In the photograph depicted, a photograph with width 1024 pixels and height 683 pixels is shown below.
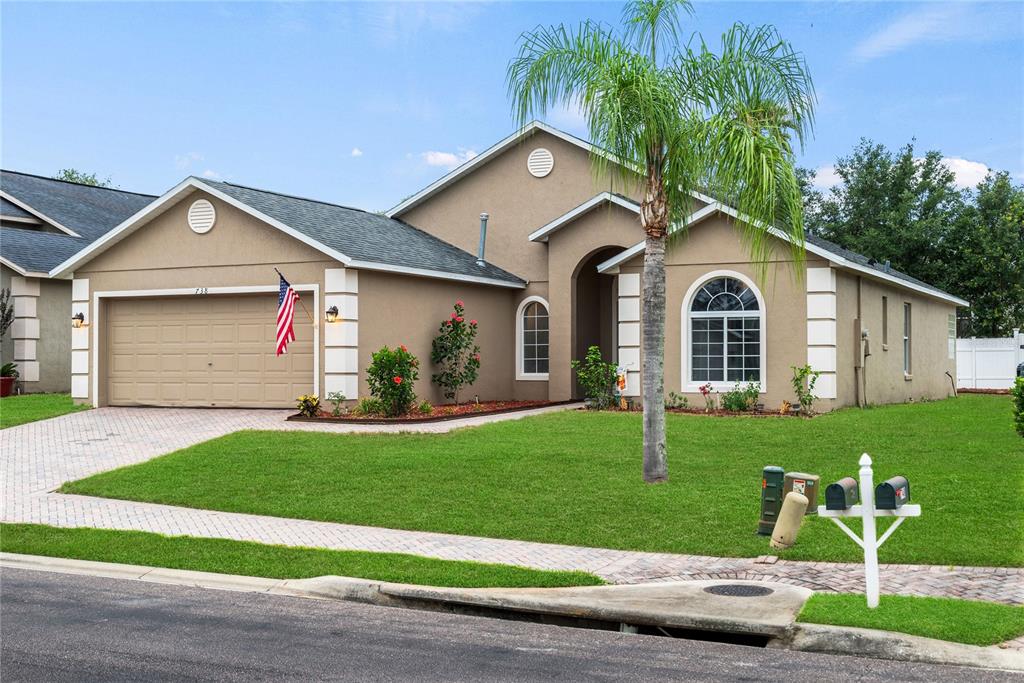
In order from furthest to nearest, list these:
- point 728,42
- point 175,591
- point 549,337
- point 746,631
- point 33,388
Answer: point 33,388 → point 549,337 → point 728,42 → point 175,591 → point 746,631

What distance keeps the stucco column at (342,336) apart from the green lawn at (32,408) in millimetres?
5856

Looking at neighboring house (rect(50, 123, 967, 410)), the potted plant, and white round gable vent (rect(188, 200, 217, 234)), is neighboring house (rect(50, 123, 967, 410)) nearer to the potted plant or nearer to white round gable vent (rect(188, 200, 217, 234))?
white round gable vent (rect(188, 200, 217, 234))

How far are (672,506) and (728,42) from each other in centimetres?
600

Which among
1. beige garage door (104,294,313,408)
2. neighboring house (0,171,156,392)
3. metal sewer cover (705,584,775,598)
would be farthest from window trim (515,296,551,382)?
metal sewer cover (705,584,775,598)

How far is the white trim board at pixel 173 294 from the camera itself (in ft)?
67.1

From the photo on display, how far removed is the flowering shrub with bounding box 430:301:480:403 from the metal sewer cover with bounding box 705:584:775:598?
14.3 metres

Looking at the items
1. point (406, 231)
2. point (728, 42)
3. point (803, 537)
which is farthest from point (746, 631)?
point (406, 231)

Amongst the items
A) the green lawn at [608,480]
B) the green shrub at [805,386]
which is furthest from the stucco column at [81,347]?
the green shrub at [805,386]

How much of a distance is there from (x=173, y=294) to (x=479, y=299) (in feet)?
22.0

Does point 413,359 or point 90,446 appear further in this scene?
point 413,359

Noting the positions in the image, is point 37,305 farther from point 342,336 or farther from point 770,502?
point 770,502

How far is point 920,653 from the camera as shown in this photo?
686 centimetres

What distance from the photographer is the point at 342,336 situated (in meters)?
20.0

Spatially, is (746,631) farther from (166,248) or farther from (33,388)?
(33,388)
